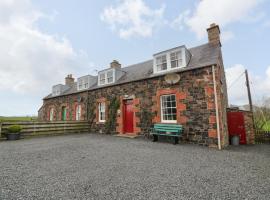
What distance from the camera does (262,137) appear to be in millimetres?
9477

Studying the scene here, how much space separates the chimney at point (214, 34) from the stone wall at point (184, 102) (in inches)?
103

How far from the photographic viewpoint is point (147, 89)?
10.6 meters

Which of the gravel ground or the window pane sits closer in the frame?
the gravel ground

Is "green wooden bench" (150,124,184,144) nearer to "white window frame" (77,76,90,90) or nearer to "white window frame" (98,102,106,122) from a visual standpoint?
"white window frame" (98,102,106,122)

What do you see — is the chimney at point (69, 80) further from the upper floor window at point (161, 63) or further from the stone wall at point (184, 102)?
the upper floor window at point (161, 63)

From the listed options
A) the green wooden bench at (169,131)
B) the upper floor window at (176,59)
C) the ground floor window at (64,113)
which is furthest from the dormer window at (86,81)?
the green wooden bench at (169,131)

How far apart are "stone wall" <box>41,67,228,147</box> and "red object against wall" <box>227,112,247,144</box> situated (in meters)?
0.70

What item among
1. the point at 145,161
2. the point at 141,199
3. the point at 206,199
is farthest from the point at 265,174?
the point at 141,199

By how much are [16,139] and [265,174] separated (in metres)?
13.0

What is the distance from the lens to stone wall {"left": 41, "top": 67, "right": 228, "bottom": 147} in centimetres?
809

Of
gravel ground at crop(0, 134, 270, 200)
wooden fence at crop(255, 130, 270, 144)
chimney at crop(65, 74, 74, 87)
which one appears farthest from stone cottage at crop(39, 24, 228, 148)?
chimney at crop(65, 74, 74, 87)

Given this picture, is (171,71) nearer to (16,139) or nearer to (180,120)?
(180,120)

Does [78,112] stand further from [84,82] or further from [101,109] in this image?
[101,109]

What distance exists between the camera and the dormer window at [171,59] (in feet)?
32.4
